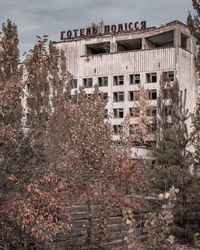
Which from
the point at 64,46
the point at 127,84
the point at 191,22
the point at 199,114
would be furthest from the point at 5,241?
the point at 64,46

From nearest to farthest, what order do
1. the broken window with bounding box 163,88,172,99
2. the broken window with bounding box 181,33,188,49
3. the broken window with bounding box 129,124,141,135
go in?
the broken window with bounding box 163,88,172,99 → the broken window with bounding box 129,124,141,135 → the broken window with bounding box 181,33,188,49

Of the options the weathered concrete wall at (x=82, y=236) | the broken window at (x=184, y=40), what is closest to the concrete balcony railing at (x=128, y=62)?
the broken window at (x=184, y=40)

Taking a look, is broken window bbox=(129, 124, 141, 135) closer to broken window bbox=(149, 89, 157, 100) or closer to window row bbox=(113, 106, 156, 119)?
window row bbox=(113, 106, 156, 119)

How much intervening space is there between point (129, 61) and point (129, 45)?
14.0 ft

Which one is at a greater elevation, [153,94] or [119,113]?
[153,94]

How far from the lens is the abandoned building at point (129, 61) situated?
50406mm

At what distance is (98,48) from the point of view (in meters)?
57.3

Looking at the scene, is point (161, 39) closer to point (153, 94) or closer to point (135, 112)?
point (153, 94)

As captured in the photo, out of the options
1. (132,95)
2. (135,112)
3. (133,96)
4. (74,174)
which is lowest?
(74,174)

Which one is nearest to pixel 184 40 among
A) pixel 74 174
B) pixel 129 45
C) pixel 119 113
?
pixel 129 45

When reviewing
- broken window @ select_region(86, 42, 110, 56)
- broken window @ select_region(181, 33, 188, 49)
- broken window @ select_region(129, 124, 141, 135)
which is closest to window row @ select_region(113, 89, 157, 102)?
broken window @ select_region(129, 124, 141, 135)

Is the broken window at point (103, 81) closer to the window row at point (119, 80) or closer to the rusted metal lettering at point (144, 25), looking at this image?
the window row at point (119, 80)

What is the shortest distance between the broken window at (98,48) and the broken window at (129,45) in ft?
5.04

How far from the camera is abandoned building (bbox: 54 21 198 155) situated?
50406 millimetres
